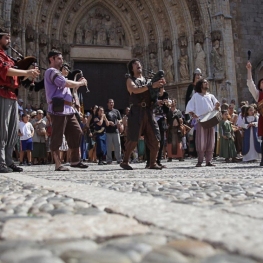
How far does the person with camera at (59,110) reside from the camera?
5258 mm

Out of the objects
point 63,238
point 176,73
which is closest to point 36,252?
point 63,238

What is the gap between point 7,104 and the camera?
4.95 metres

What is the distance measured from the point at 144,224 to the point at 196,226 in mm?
154

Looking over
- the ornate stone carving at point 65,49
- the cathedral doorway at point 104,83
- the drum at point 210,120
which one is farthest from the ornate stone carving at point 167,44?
the drum at point 210,120

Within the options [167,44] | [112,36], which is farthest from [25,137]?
[167,44]

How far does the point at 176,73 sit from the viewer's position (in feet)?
50.9

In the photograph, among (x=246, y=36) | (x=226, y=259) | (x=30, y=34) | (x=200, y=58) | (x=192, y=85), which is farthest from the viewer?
(x=246, y=36)

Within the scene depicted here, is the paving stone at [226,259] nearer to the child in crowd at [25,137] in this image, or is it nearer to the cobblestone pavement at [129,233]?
the cobblestone pavement at [129,233]

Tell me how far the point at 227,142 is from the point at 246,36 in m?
9.19

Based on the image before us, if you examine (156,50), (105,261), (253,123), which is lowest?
(105,261)

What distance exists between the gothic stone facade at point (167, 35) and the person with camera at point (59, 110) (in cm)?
892

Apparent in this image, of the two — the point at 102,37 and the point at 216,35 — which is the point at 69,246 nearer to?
the point at 216,35

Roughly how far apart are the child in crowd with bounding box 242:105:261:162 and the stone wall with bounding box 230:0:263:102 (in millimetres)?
7753

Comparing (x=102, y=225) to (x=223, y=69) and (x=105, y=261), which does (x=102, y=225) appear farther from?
(x=223, y=69)
